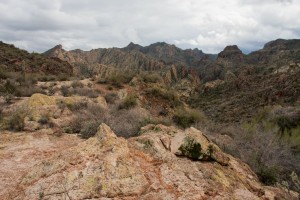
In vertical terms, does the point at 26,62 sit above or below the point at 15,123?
above

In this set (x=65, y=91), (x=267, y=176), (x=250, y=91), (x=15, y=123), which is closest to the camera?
(x=267, y=176)

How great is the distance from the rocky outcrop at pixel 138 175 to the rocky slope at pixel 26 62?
117 ft

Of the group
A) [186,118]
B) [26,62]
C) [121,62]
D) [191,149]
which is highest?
[121,62]

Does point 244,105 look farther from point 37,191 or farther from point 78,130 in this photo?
point 37,191

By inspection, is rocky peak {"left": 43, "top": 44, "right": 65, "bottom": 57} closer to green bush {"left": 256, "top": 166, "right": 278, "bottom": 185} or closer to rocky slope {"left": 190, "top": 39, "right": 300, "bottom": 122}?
rocky slope {"left": 190, "top": 39, "right": 300, "bottom": 122}

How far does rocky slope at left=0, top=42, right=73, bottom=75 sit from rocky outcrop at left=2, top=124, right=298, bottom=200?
3559cm

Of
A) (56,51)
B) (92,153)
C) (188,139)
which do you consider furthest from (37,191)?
(56,51)

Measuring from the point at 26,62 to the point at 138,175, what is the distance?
42115 millimetres

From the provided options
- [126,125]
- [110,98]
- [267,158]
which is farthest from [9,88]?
[267,158]

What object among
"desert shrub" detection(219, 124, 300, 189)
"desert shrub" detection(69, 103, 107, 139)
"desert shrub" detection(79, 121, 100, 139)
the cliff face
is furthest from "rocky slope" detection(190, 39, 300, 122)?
"desert shrub" detection(79, 121, 100, 139)

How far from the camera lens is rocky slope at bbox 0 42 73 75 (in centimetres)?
4137

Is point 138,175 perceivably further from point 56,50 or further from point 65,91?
point 56,50

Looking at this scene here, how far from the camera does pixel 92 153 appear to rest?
7.10m

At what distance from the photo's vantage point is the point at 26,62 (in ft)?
146
